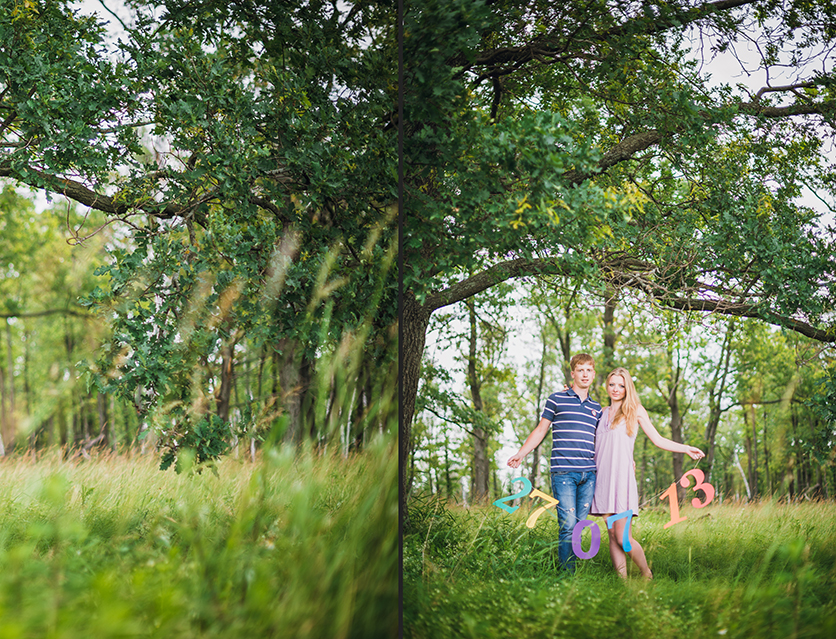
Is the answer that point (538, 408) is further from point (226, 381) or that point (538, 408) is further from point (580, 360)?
point (226, 381)

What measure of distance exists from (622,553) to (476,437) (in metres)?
1.00

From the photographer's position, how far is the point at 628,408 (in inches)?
108

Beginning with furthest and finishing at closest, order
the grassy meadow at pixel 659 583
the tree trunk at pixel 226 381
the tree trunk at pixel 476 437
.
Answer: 1. the tree trunk at pixel 476 437
2. the tree trunk at pixel 226 381
3. the grassy meadow at pixel 659 583

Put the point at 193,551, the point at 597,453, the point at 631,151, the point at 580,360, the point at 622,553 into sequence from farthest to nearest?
the point at 631,151
the point at 580,360
the point at 597,453
the point at 622,553
the point at 193,551

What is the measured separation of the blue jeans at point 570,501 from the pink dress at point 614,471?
0.11 ft

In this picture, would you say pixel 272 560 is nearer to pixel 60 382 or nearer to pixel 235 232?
pixel 60 382

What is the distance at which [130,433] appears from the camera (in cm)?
238

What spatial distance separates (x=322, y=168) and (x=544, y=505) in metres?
2.16

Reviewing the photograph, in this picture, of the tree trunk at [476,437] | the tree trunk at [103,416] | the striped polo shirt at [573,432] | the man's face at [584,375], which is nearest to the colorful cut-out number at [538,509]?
the striped polo shirt at [573,432]

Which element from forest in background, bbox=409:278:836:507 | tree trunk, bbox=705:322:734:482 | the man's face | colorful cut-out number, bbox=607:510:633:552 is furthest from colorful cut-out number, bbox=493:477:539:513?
tree trunk, bbox=705:322:734:482

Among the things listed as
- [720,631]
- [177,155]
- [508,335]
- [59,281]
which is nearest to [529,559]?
[720,631]

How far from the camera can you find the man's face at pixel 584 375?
2.82m

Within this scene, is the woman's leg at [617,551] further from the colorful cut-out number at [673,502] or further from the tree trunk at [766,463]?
the tree trunk at [766,463]

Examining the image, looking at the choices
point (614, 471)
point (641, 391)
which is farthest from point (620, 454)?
point (641, 391)
